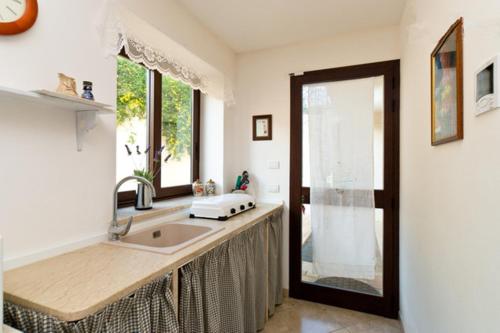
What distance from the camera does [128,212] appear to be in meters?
1.67

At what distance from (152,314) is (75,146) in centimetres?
84

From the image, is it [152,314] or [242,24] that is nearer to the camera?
[152,314]

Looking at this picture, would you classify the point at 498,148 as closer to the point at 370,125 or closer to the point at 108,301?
the point at 108,301

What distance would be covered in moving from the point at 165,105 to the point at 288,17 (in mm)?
1233

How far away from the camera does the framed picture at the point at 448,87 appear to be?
90 cm

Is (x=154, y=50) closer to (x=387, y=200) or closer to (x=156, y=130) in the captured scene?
(x=156, y=130)

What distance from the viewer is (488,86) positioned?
2.32 feet

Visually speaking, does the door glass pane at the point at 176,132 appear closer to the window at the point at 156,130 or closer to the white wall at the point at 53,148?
the window at the point at 156,130

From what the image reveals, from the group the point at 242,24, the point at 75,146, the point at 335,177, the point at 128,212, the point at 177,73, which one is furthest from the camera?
the point at 335,177

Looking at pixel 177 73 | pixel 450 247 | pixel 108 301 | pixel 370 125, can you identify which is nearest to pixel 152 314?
pixel 108 301

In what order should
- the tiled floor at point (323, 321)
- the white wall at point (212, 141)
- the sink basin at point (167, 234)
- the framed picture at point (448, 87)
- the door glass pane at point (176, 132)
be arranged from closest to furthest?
1. the framed picture at point (448, 87)
2. the sink basin at point (167, 234)
3. the tiled floor at point (323, 321)
4. the door glass pane at point (176, 132)
5. the white wall at point (212, 141)

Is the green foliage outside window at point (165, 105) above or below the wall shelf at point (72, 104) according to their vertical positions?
above

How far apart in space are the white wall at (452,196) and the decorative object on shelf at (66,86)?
57.4 inches

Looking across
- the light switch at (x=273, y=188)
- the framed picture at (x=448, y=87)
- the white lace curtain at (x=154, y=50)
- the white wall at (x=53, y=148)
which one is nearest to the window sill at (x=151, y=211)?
the white wall at (x=53, y=148)
